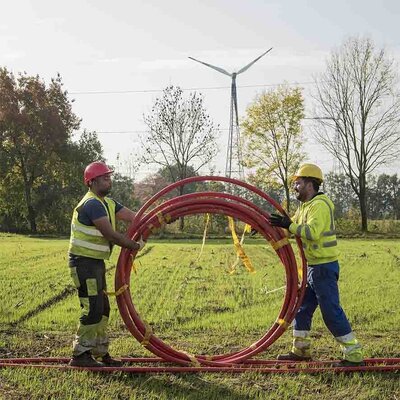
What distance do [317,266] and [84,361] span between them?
260cm

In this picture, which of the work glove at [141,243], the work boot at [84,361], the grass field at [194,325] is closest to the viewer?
the grass field at [194,325]

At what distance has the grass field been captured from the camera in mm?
5387

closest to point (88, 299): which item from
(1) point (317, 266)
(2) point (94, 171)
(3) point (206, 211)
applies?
(2) point (94, 171)

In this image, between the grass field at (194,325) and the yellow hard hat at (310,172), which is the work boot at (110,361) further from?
the yellow hard hat at (310,172)

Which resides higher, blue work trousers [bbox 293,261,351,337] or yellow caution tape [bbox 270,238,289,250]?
yellow caution tape [bbox 270,238,289,250]

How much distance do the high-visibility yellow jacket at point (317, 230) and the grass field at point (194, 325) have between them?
122cm

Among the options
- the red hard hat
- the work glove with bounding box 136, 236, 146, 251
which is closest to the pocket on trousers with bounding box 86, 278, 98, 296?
the work glove with bounding box 136, 236, 146, 251

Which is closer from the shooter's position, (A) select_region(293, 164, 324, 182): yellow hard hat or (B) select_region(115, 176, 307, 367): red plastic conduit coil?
(B) select_region(115, 176, 307, 367): red plastic conduit coil

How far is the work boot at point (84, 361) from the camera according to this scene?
5.94 meters

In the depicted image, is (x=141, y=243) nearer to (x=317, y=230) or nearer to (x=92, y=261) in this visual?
(x=92, y=261)

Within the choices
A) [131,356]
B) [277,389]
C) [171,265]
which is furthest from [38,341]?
[171,265]

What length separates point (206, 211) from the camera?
21.1 ft

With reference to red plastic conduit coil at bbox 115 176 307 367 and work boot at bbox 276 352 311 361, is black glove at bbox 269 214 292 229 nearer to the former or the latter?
red plastic conduit coil at bbox 115 176 307 367

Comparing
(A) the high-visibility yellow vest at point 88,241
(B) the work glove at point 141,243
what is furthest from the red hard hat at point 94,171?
(B) the work glove at point 141,243
